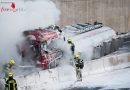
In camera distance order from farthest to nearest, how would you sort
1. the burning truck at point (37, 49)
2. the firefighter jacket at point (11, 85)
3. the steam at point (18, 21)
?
the burning truck at point (37, 49) < the steam at point (18, 21) < the firefighter jacket at point (11, 85)

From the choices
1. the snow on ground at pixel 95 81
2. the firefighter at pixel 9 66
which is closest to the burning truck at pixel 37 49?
the firefighter at pixel 9 66

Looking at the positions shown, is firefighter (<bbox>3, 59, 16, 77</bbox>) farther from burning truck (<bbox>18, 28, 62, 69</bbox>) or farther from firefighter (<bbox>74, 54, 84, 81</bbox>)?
firefighter (<bbox>74, 54, 84, 81</bbox>)

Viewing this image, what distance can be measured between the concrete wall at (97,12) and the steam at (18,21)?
6.62 feet

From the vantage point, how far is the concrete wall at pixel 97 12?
2707 cm

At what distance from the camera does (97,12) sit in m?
29.5

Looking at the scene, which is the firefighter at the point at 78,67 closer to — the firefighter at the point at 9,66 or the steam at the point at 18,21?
the steam at the point at 18,21

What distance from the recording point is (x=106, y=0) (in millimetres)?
30516

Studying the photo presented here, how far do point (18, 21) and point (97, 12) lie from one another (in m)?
8.65

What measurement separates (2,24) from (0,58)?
6.59 ft

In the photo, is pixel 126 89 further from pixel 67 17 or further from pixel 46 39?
pixel 67 17

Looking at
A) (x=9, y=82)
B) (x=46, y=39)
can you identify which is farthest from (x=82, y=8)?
(x=9, y=82)

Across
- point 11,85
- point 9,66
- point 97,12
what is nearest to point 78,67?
point 9,66

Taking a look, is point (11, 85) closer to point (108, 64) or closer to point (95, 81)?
point (95, 81)

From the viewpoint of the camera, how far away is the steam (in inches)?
865
